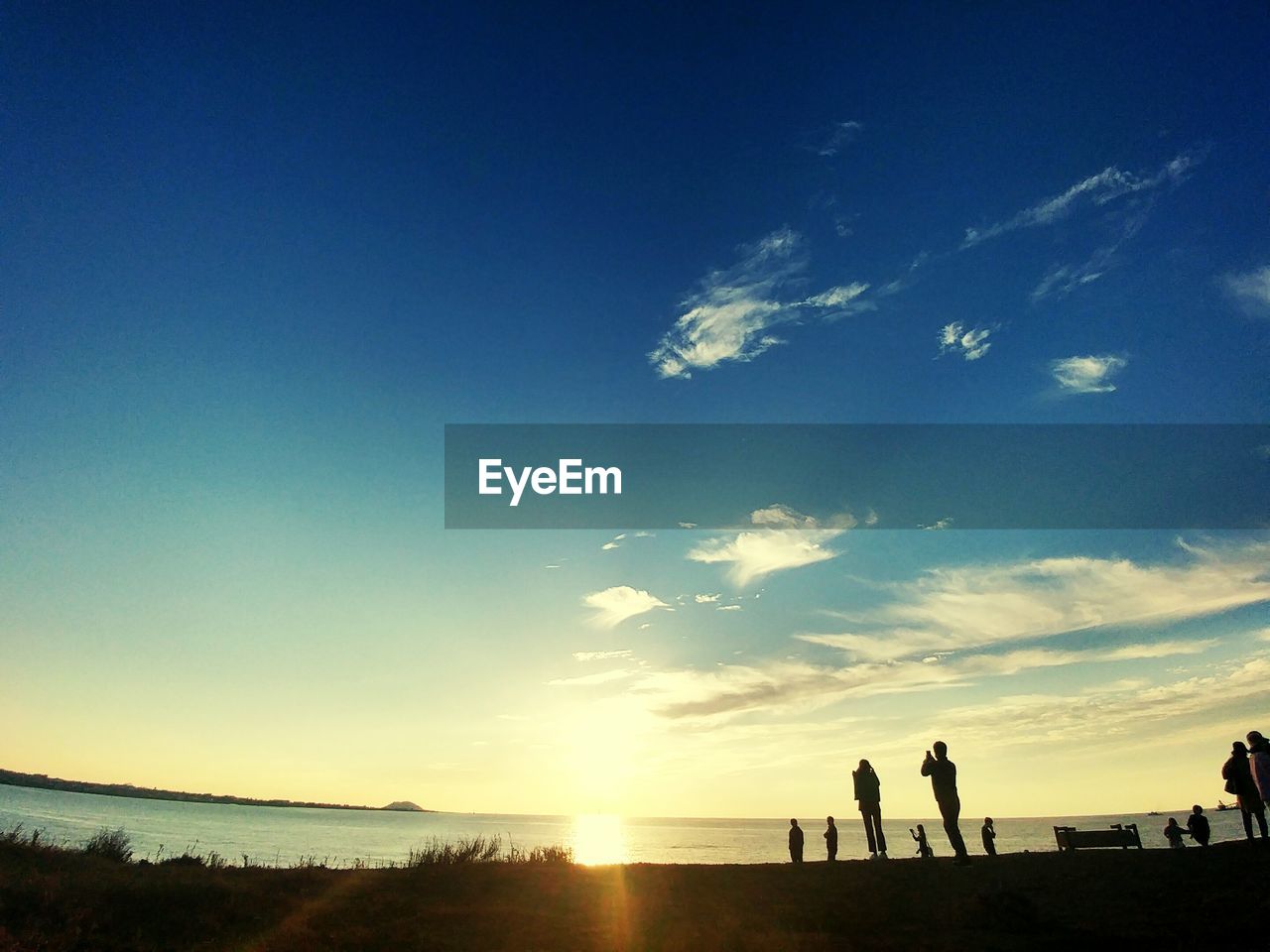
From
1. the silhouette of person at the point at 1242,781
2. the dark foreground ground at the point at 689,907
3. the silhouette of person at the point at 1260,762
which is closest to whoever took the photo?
the dark foreground ground at the point at 689,907

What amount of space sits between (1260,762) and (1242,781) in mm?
1594

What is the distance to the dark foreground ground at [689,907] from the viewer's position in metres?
11.8

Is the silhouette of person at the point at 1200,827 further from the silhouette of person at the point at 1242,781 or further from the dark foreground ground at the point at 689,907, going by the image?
the dark foreground ground at the point at 689,907

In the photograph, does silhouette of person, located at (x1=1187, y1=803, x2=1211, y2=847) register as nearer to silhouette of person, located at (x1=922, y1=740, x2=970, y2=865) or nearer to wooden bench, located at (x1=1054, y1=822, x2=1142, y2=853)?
wooden bench, located at (x1=1054, y1=822, x2=1142, y2=853)

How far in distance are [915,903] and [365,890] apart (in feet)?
39.4

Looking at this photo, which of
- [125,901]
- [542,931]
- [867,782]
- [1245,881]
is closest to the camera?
[1245,881]

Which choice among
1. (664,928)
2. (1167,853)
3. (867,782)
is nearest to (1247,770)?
(1167,853)

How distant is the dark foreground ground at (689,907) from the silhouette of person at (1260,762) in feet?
5.85

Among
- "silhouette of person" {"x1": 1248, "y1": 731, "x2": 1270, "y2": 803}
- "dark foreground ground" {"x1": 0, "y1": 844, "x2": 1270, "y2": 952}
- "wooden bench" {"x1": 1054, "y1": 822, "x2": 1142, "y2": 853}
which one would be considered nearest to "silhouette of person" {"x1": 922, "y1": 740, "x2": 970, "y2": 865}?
"dark foreground ground" {"x1": 0, "y1": 844, "x2": 1270, "y2": 952}

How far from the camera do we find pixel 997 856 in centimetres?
1794

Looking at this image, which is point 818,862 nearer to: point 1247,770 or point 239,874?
point 1247,770

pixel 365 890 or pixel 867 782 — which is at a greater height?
pixel 867 782

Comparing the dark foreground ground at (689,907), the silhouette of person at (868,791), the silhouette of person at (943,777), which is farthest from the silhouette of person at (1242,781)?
the silhouette of person at (868,791)

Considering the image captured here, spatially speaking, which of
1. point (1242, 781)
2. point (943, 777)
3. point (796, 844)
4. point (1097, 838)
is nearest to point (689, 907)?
point (943, 777)
